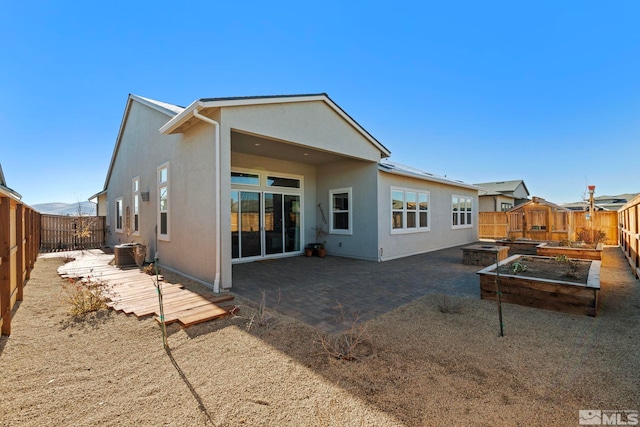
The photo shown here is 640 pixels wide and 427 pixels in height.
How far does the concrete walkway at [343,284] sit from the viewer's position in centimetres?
474

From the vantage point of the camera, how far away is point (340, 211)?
34.4 ft

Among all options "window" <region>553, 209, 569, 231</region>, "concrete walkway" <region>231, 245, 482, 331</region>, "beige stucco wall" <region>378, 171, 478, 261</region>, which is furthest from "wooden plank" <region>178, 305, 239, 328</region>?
"window" <region>553, 209, 569, 231</region>

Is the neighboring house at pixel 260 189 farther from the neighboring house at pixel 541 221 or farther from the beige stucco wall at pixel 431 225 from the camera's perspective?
the neighboring house at pixel 541 221

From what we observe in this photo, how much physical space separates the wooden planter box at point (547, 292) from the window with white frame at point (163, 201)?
8222 mm

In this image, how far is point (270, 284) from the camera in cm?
641

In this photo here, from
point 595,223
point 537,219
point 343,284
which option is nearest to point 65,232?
point 343,284

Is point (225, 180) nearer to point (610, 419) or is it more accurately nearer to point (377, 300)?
point (377, 300)

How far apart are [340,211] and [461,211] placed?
26.0 ft

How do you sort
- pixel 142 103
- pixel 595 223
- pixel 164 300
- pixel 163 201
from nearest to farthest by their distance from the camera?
1. pixel 164 300
2. pixel 163 201
3. pixel 142 103
4. pixel 595 223

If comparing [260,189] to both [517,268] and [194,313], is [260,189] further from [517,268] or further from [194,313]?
[517,268]

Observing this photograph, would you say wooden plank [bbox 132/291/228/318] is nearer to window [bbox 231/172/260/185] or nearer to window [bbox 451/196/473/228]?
window [bbox 231/172/260/185]

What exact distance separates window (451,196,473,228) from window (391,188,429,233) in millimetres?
2878

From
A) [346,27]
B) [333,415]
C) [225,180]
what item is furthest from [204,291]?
[346,27]

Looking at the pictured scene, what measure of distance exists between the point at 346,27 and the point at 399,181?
563 centimetres
